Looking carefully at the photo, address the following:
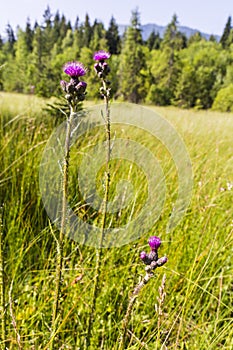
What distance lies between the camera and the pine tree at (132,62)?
29500 mm

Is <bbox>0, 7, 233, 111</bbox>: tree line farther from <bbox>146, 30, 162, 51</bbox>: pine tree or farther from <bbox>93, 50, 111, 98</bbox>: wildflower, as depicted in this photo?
<bbox>93, 50, 111, 98</bbox>: wildflower

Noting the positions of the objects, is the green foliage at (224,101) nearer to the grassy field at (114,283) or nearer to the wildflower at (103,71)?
the grassy field at (114,283)

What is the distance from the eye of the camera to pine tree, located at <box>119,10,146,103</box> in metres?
29.5

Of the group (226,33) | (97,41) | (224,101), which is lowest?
(224,101)

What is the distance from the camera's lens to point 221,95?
3344 cm

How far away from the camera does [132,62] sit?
1158 inches

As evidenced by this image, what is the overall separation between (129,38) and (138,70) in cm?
314

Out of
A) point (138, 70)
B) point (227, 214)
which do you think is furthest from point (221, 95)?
point (227, 214)

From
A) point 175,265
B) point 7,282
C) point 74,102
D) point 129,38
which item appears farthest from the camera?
point 129,38

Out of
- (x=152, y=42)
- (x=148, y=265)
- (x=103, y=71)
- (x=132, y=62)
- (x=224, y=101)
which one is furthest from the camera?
(x=152, y=42)

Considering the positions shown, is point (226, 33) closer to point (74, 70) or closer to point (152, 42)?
point (152, 42)

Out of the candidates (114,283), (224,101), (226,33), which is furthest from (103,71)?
(226,33)

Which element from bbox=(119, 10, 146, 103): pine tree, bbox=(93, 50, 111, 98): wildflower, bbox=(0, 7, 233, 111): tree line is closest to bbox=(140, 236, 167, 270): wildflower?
bbox=(93, 50, 111, 98): wildflower

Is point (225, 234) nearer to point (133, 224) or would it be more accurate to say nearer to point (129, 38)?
point (133, 224)
